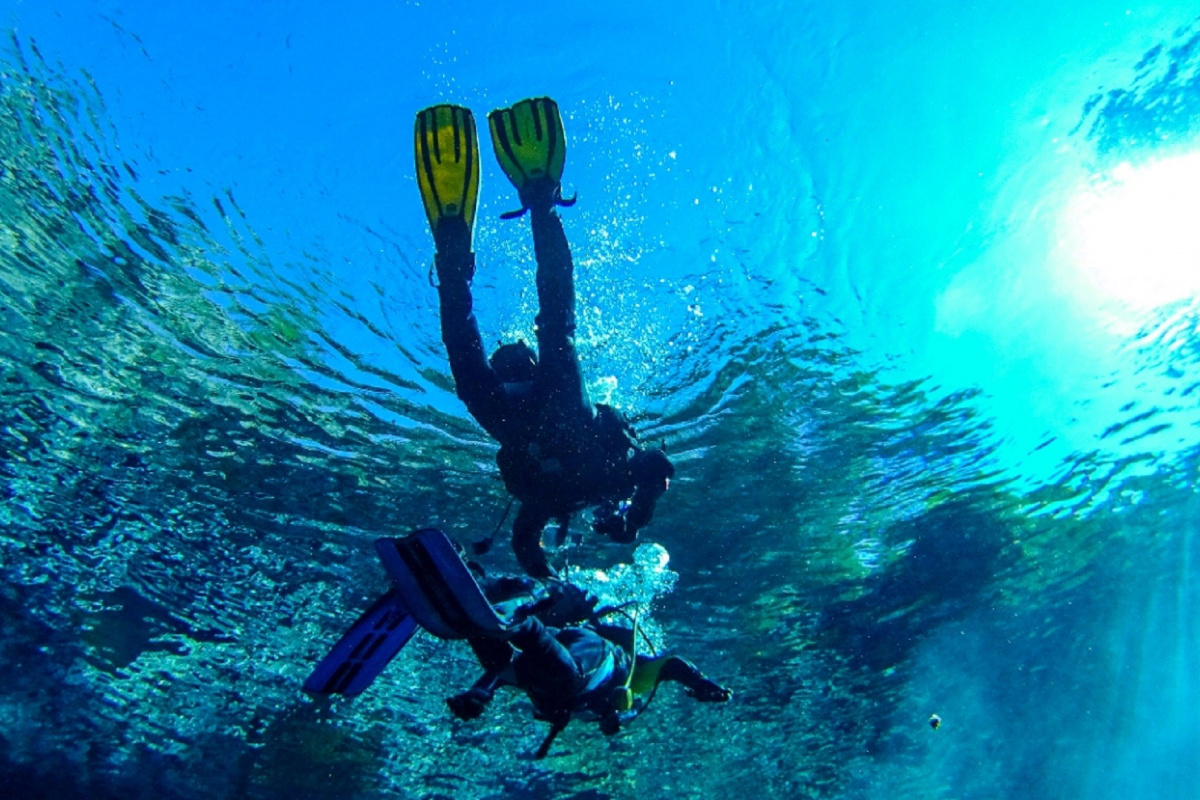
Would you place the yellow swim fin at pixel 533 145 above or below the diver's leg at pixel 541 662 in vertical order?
above

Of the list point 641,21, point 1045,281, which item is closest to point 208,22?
point 641,21

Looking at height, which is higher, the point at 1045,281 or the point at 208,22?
the point at 1045,281

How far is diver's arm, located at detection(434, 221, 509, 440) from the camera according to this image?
5359 millimetres

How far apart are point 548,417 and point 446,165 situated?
7.22 ft

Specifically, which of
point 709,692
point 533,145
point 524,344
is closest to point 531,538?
point 524,344

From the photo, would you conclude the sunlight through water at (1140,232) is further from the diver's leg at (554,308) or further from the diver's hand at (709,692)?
the diver's hand at (709,692)

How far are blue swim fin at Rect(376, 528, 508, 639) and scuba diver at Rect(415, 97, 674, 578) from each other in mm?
1936

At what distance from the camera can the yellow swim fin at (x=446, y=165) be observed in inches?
214

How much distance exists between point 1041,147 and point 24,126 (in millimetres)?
11206

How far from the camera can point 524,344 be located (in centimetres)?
611

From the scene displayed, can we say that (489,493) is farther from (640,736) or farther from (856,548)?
(640,736)

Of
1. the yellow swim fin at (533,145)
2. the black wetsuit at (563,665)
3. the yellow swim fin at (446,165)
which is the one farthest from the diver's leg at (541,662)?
the yellow swim fin at (533,145)

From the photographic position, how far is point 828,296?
9.07 m

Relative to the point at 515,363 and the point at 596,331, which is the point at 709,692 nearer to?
the point at 515,363
